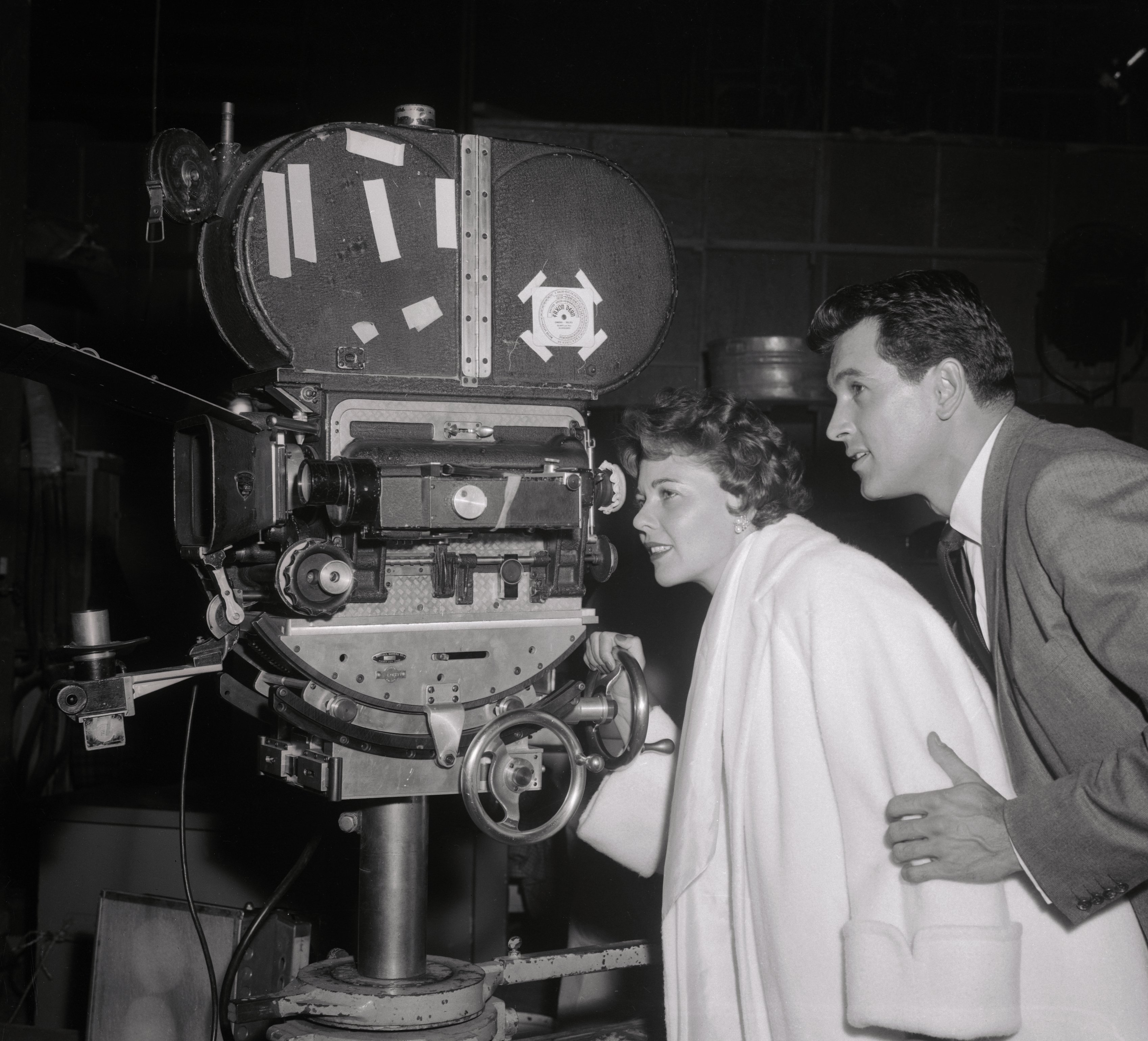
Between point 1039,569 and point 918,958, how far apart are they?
65 centimetres

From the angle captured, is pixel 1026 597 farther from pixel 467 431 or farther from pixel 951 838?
pixel 467 431

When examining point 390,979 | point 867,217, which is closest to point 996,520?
Result: point 390,979

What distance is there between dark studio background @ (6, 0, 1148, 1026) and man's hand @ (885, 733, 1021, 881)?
229 cm

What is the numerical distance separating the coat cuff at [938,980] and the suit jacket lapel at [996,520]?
1.50 feet

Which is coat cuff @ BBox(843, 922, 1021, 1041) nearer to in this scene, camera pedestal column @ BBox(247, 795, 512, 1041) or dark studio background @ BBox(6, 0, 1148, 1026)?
camera pedestal column @ BBox(247, 795, 512, 1041)

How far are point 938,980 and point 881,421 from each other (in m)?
1.03

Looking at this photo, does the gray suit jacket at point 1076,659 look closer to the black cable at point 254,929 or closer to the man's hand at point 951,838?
the man's hand at point 951,838

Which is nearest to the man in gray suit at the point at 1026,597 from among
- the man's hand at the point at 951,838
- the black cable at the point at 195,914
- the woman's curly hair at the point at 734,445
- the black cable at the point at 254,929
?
the man's hand at the point at 951,838

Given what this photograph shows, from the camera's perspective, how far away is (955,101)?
6.92 metres

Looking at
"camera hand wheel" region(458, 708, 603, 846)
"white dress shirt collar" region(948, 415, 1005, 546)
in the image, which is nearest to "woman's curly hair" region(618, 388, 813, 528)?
"white dress shirt collar" region(948, 415, 1005, 546)

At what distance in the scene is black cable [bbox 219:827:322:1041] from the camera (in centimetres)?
235

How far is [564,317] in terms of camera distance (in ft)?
7.73

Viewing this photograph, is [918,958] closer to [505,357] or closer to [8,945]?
[505,357]

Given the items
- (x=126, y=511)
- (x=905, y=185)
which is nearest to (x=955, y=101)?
(x=905, y=185)
